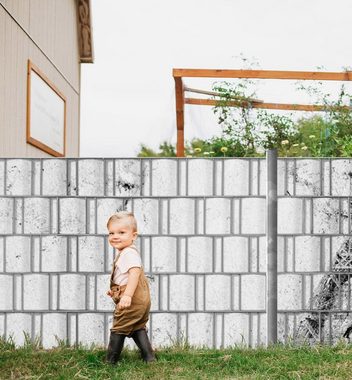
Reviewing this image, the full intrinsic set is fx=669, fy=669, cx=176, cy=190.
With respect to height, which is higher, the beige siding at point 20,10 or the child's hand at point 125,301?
the beige siding at point 20,10

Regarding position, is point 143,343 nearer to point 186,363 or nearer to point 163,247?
point 186,363

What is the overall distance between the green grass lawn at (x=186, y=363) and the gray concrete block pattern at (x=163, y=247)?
18 centimetres

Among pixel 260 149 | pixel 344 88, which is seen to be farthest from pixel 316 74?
pixel 260 149

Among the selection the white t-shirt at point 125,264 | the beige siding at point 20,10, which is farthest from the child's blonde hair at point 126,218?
the beige siding at point 20,10

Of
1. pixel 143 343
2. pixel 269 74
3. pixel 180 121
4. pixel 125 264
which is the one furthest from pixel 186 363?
pixel 180 121

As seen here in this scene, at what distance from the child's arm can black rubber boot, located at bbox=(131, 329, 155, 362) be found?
25 cm

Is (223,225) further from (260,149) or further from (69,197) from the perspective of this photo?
(260,149)

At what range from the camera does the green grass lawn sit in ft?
12.8

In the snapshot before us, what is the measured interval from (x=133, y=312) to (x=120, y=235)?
19.1 inches

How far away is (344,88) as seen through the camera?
7320 millimetres

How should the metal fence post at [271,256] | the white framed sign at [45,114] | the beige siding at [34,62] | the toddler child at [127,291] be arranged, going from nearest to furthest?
the toddler child at [127,291] → the metal fence post at [271,256] → the beige siding at [34,62] → the white framed sign at [45,114]

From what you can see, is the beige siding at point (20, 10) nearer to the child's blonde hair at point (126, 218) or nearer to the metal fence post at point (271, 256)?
the child's blonde hair at point (126, 218)

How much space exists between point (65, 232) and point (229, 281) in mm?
1199

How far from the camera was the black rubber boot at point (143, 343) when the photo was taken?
4234 mm
